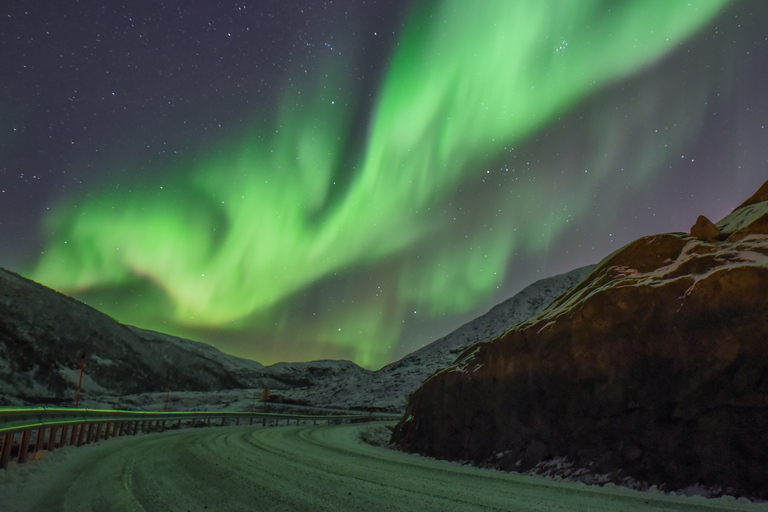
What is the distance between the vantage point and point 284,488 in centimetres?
727

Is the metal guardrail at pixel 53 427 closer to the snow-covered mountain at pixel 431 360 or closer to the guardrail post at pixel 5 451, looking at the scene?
the guardrail post at pixel 5 451

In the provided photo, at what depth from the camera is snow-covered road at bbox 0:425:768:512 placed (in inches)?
244

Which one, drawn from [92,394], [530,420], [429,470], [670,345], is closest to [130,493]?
[429,470]

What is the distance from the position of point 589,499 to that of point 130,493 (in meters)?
7.81

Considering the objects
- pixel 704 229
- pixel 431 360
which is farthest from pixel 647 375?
pixel 431 360

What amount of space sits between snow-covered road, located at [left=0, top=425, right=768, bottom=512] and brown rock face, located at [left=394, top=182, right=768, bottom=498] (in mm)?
1117

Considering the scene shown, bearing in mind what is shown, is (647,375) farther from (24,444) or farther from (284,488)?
(24,444)

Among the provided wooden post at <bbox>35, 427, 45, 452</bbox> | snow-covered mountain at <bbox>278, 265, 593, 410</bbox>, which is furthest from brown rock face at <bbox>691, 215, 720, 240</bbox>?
snow-covered mountain at <bbox>278, 265, 593, 410</bbox>

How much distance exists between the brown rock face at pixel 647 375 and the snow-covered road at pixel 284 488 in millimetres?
1117

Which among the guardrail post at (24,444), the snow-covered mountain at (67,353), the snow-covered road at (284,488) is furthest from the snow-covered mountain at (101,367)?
the guardrail post at (24,444)

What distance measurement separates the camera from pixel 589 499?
7.14 metres

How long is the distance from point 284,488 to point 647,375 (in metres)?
8.33

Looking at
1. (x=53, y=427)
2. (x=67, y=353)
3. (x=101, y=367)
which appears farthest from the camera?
(x=101, y=367)

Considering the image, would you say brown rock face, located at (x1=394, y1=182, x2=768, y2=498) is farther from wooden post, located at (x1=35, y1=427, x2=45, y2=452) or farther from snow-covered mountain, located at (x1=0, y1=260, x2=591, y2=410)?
snow-covered mountain, located at (x1=0, y1=260, x2=591, y2=410)
